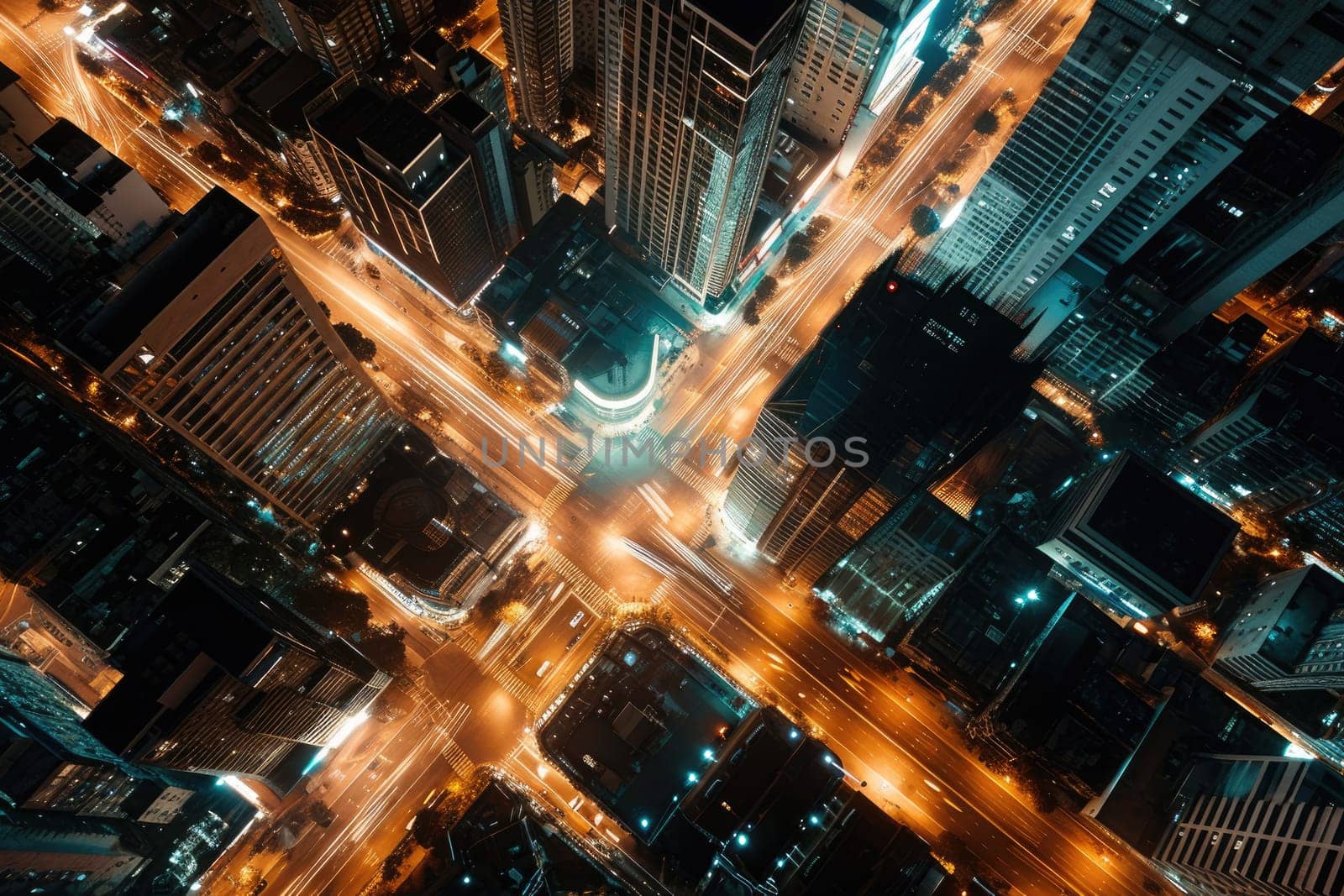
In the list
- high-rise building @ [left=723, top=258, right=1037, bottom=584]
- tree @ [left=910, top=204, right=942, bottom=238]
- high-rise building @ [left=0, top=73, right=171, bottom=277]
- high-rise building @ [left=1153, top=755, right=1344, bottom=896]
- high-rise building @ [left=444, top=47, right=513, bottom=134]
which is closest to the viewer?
high-rise building @ [left=723, top=258, right=1037, bottom=584]

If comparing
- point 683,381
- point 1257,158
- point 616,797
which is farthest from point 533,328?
point 1257,158

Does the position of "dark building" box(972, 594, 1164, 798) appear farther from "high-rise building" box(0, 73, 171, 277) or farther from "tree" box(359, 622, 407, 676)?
"high-rise building" box(0, 73, 171, 277)

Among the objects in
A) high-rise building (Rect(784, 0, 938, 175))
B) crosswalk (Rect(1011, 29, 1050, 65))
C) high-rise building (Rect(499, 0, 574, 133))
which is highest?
crosswalk (Rect(1011, 29, 1050, 65))

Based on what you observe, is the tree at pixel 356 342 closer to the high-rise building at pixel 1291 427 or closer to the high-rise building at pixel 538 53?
the high-rise building at pixel 538 53

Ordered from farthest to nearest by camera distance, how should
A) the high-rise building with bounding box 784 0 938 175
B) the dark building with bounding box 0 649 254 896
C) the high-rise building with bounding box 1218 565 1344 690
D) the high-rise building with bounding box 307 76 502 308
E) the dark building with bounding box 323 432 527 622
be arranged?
the dark building with bounding box 323 432 527 622 < the high-rise building with bounding box 784 0 938 175 < the high-rise building with bounding box 1218 565 1344 690 < the high-rise building with bounding box 307 76 502 308 < the dark building with bounding box 0 649 254 896

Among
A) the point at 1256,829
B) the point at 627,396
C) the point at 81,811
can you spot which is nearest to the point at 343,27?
the point at 627,396

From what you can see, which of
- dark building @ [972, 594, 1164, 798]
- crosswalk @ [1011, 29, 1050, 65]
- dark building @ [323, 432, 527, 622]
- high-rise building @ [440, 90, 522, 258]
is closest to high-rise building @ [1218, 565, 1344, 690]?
dark building @ [972, 594, 1164, 798]
